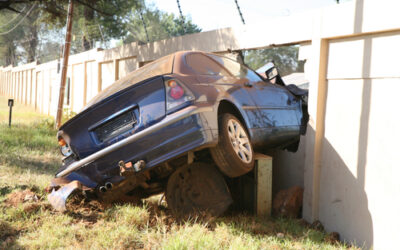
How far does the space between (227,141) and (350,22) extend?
6.82 feet

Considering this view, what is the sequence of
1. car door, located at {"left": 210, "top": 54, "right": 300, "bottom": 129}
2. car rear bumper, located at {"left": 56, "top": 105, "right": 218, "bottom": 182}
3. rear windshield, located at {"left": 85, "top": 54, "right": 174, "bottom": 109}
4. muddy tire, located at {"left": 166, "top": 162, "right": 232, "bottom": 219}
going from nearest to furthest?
car rear bumper, located at {"left": 56, "top": 105, "right": 218, "bottom": 182} < rear windshield, located at {"left": 85, "top": 54, "right": 174, "bottom": 109} < muddy tire, located at {"left": 166, "top": 162, "right": 232, "bottom": 219} < car door, located at {"left": 210, "top": 54, "right": 300, "bottom": 129}

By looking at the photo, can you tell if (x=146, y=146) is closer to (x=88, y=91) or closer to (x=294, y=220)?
(x=294, y=220)

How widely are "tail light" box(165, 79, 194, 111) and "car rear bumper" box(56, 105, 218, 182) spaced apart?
3.2 inches

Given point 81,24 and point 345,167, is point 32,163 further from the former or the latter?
point 81,24

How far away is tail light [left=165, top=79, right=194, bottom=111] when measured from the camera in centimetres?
401

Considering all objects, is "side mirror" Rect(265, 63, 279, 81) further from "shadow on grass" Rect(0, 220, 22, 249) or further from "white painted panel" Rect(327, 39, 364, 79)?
"shadow on grass" Rect(0, 220, 22, 249)

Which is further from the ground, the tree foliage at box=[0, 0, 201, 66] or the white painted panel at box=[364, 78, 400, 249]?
the tree foliage at box=[0, 0, 201, 66]

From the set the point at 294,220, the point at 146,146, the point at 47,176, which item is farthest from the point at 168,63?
the point at 47,176

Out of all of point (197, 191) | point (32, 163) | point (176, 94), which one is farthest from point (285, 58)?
point (176, 94)

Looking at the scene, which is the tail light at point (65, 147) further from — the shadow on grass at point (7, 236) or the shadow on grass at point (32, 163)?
the shadow on grass at point (32, 163)

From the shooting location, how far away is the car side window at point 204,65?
4.59m

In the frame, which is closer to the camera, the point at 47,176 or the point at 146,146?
the point at 146,146

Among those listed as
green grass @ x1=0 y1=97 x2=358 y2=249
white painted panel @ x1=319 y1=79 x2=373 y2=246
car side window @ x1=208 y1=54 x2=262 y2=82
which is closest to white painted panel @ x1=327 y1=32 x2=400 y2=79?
white painted panel @ x1=319 y1=79 x2=373 y2=246

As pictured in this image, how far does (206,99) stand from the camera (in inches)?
164
